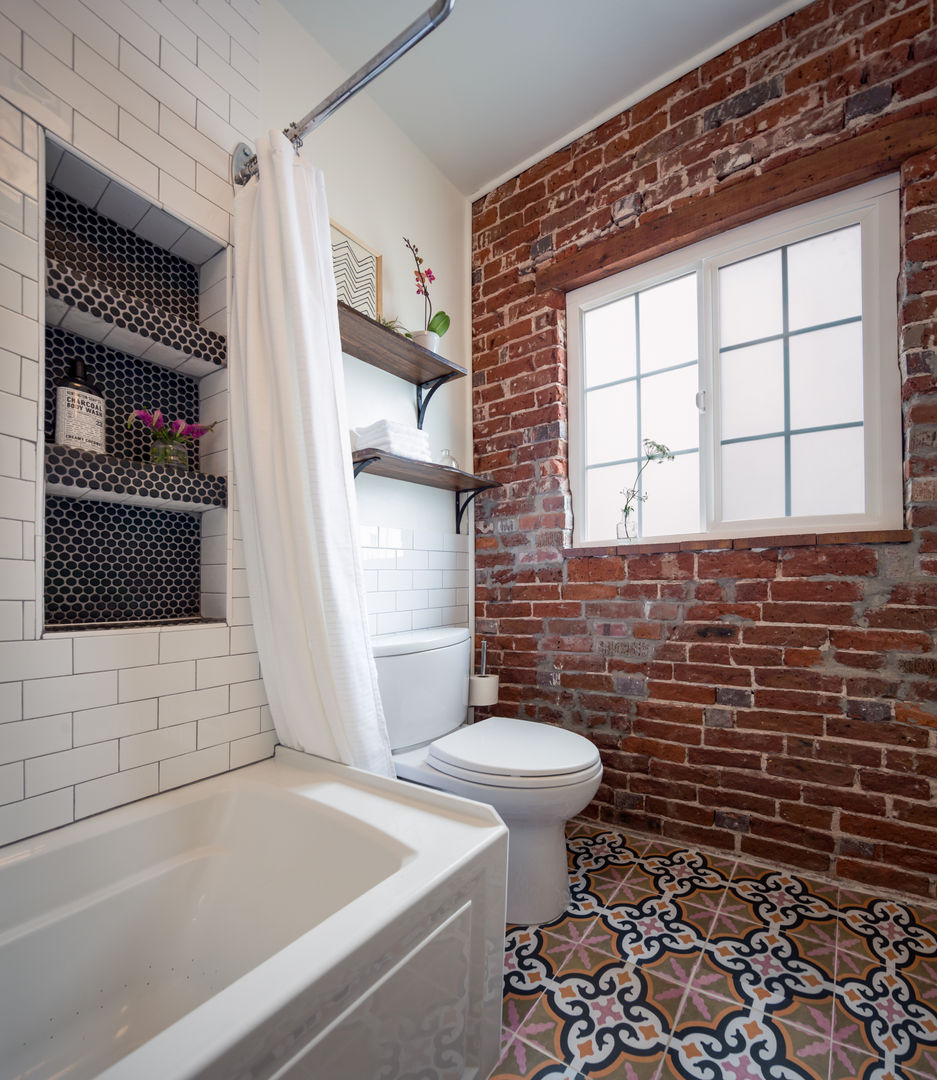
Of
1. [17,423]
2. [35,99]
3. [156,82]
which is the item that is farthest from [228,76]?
[17,423]

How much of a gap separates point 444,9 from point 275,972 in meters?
1.69

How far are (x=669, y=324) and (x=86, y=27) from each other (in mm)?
1847

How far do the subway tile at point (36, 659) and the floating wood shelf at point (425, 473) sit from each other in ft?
2.86

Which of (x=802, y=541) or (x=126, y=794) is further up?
(x=802, y=541)

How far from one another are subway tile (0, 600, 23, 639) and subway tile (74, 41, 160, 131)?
1.12 m

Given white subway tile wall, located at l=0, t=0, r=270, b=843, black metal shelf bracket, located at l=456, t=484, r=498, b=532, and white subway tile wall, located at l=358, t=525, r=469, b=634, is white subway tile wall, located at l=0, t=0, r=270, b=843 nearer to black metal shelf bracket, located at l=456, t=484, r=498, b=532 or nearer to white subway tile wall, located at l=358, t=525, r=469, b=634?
white subway tile wall, located at l=358, t=525, r=469, b=634

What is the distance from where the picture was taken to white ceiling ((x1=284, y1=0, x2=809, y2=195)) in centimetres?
170

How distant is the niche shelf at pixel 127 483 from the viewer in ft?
3.55

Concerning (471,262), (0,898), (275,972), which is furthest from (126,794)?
(471,262)

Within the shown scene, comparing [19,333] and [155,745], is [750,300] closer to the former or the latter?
[19,333]

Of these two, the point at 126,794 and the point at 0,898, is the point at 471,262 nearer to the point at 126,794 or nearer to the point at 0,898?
the point at 126,794

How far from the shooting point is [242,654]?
1394mm

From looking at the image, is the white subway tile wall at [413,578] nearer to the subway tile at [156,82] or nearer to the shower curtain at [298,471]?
the shower curtain at [298,471]

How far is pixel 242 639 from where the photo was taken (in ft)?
4.58
